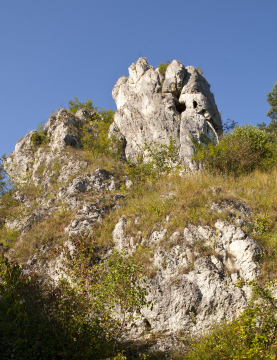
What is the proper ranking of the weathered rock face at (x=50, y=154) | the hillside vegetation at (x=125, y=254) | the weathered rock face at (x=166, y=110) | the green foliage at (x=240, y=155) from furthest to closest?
1. the weathered rock face at (x=50, y=154)
2. the weathered rock face at (x=166, y=110)
3. the green foliage at (x=240, y=155)
4. the hillside vegetation at (x=125, y=254)

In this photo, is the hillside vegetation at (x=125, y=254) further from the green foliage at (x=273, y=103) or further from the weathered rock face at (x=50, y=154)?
the green foliage at (x=273, y=103)

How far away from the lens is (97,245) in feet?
34.7

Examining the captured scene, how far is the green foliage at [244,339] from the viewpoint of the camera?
502 centimetres

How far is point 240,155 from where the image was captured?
1290 centimetres

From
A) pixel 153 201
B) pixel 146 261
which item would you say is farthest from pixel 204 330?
pixel 153 201

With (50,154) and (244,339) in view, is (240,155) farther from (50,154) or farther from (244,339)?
(50,154)

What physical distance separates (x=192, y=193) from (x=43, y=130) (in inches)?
608

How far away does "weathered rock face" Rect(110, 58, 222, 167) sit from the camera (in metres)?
16.3

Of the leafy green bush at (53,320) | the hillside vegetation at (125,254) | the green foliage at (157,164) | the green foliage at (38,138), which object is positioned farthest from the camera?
the green foliage at (38,138)

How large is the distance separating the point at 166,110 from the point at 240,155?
640 centimetres

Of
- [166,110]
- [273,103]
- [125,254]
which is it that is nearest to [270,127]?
[273,103]

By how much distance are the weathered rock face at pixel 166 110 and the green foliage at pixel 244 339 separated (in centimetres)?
964

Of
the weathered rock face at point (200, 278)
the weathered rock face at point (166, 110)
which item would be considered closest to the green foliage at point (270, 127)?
the weathered rock face at point (166, 110)

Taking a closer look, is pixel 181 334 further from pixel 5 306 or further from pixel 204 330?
pixel 5 306
